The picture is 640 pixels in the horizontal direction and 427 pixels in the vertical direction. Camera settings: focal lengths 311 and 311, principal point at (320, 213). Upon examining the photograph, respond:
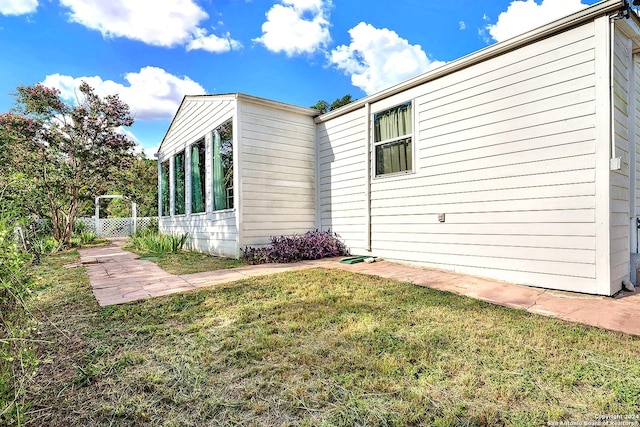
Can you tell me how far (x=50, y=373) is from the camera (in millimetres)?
1857

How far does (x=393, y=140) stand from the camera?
17.7ft

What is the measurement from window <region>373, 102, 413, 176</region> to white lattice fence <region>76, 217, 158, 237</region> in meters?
10.2

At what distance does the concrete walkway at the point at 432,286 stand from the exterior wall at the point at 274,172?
1177 mm

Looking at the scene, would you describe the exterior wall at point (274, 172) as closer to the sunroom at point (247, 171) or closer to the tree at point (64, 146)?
the sunroom at point (247, 171)

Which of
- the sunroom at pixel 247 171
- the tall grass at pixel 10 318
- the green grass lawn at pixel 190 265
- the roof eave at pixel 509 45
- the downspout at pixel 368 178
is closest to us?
the tall grass at pixel 10 318

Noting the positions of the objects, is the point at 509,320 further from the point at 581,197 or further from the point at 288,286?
the point at 288,286

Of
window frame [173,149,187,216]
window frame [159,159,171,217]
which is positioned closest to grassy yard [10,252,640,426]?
window frame [173,149,187,216]

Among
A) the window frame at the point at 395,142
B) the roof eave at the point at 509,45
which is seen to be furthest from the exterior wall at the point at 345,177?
the roof eave at the point at 509,45

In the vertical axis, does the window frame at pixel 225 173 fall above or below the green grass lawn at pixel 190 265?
above

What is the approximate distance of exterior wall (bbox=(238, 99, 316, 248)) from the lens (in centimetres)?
609

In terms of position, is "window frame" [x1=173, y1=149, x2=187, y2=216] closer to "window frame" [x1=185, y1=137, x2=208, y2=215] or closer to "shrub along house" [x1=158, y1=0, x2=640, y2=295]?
"window frame" [x1=185, y1=137, x2=208, y2=215]

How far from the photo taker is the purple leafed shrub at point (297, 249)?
580cm

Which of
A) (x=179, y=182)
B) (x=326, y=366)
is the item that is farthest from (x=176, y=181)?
(x=326, y=366)

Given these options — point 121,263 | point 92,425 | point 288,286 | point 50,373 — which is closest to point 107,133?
point 121,263
